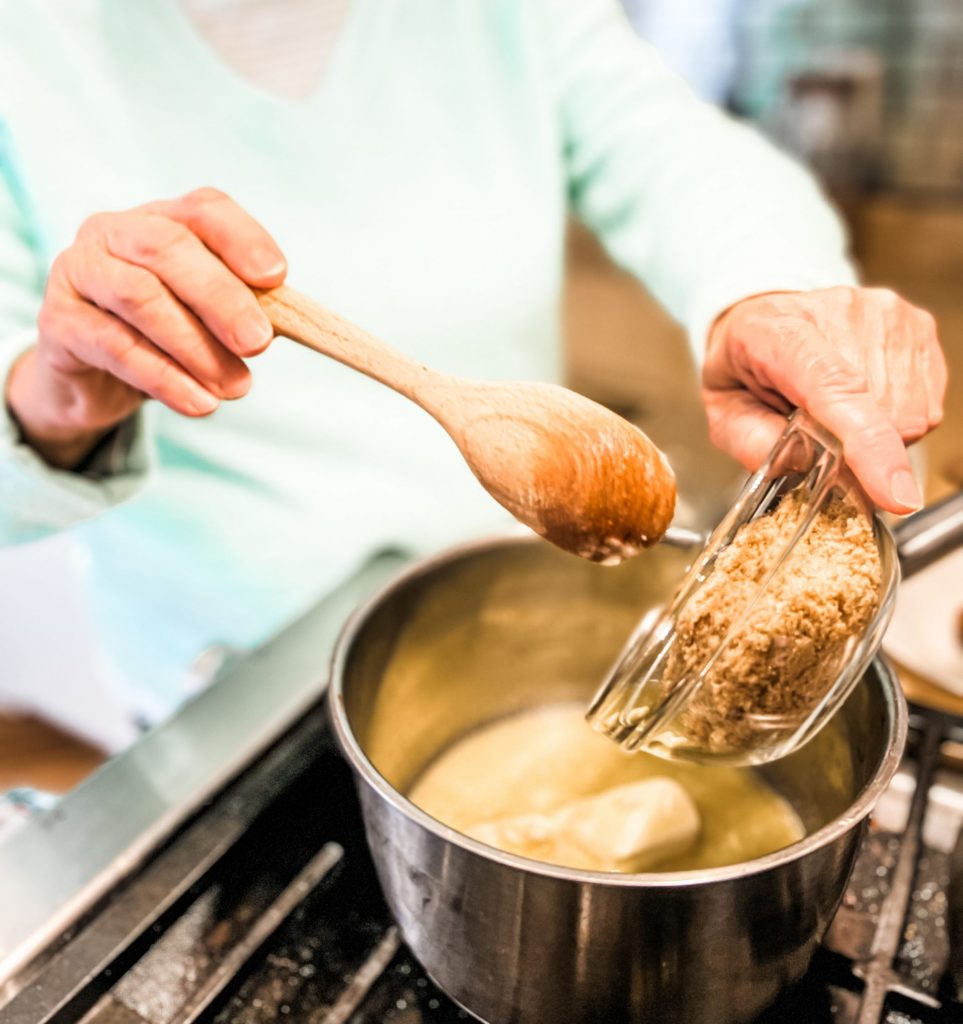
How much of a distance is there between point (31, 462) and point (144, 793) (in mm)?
179

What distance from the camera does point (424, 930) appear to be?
1.25 feet

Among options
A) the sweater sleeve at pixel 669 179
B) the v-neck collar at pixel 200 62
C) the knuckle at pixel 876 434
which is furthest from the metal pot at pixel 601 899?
the v-neck collar at pixel 200 62

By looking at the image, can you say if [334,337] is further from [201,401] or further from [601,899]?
[601,899]

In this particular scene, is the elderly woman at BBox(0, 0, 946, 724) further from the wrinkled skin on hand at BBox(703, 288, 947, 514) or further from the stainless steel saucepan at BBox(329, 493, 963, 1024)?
the stainless steel saucepan at BBox(329, 493, 963, 1024)

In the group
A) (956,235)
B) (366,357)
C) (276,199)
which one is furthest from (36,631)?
(956,235)

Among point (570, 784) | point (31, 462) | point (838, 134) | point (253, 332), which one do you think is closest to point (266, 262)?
point (253, 332)

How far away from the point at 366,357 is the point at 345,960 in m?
0.26

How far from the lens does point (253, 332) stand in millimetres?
369

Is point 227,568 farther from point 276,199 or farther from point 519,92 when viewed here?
point 519,92

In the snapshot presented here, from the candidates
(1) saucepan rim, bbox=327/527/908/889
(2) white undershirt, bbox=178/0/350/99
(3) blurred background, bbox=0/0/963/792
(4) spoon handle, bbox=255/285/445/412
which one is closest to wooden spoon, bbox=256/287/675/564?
(4) spoon handle, bbox=255/285/445/412

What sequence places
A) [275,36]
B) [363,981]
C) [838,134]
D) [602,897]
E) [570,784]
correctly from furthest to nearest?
1. [838,134]
2. [275,36]
3. [570,784]
4. [363,981]
5. [602,897]

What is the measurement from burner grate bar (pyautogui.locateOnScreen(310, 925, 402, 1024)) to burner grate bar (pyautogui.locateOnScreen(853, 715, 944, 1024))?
0.20m

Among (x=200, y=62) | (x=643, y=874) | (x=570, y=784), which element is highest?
(x=200, y=62)

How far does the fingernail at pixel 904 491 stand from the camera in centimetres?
35
